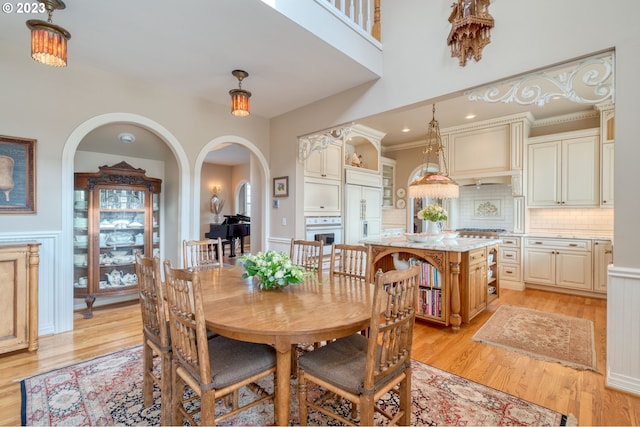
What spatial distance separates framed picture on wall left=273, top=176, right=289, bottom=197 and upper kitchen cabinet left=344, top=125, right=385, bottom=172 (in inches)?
52.0

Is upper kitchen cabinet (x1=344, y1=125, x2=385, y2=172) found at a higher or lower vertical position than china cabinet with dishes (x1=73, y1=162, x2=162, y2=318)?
higher

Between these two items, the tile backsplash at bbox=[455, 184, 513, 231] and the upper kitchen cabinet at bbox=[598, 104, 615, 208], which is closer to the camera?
the upper kitchen cabinet at bbox=[598, 104, 615, 208]

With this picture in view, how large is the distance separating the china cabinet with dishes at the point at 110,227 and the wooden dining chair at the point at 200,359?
8.46 ft

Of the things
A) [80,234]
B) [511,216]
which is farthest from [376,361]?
[511,216]

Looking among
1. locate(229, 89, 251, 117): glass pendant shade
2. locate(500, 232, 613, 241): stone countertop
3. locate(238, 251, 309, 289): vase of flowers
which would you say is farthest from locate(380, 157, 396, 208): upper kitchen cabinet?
locate(238, 251, 309, 289): vase of flowers

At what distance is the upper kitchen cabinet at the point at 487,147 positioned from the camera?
479 cm

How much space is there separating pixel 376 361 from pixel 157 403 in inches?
57.8

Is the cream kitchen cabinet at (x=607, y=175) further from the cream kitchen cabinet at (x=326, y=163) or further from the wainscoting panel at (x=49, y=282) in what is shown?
the wainscoting panel at (x=49, y=282)

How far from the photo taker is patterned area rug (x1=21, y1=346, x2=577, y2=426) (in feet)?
5.69

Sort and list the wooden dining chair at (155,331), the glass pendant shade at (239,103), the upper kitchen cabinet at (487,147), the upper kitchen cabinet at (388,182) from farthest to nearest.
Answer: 1. the upper kitchen cabinet at (388,182)
2. the upper kitchen cabinet at (487,147)
3. the glass pendant shade at (239,103)
4. the wooden dining chair at (155,331)

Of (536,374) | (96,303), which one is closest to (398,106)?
(536,374)

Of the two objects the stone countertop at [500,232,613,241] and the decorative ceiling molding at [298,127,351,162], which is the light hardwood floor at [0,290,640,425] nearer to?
the stone countertop at [500,232,613,241]

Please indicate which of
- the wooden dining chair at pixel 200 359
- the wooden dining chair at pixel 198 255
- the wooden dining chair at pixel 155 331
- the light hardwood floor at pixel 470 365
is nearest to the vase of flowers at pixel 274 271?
the wooden dining chair at pixel 200 359

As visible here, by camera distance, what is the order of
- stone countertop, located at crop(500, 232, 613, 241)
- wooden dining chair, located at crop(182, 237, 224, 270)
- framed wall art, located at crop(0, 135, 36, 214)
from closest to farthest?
framed wall art, located at crop(0, 135, 36, 214) < wooden dining chair, located at crop(182, 237, 224, 270) < stone countertop, located at crop(500, 232, 613, 241)
